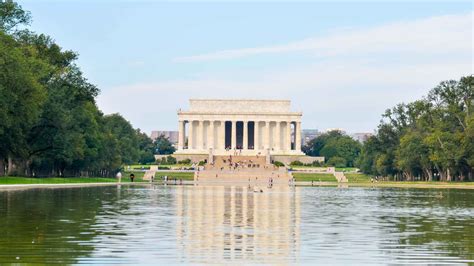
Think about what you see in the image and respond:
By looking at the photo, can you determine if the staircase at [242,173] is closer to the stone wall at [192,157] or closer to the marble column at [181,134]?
the stone wall at [192,157]

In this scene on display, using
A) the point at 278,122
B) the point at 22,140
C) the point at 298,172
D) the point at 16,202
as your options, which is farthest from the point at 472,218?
the point at 278,122

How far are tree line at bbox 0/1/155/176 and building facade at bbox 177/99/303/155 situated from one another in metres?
71.8

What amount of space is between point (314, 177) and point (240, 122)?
59.5 m

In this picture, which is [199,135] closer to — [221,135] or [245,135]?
[221,135]

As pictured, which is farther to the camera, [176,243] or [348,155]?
[348,155]

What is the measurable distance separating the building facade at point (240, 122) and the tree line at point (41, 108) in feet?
235

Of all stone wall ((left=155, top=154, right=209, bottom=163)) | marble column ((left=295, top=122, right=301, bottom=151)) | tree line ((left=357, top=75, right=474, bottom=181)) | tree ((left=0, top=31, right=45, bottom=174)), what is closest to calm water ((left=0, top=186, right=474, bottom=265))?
tree ((left=0, top=31, right=45, bottom=174))

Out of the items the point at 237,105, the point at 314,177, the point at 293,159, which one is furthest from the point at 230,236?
the point at 237,105

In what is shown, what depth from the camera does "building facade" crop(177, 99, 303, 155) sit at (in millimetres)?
182625

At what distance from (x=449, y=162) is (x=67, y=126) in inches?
1795

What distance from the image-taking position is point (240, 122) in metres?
188

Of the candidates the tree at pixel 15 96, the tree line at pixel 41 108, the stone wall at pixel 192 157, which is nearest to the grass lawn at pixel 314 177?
the tree line at pixel 41 108

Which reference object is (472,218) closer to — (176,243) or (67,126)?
(176,243)

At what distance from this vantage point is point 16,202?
148 feet
